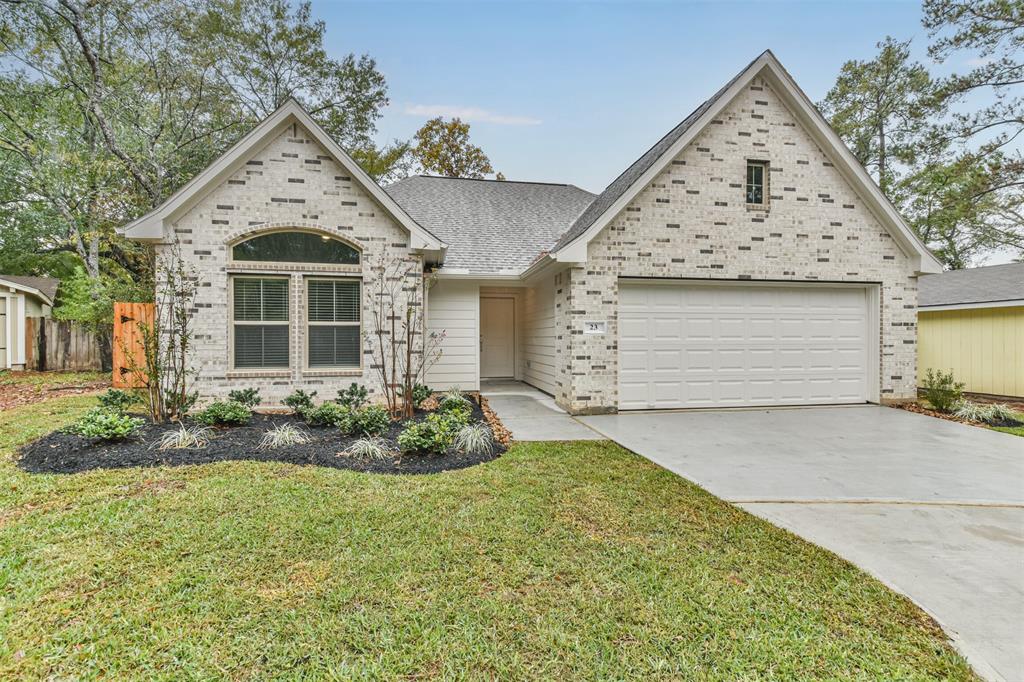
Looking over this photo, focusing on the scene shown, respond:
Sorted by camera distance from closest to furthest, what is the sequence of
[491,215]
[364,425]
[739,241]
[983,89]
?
1. [364,425]
2. [739,241]
3. [983,89]
4. [491,215]

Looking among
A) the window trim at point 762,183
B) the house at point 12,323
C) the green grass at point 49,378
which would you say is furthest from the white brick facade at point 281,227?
the house at point 12,323

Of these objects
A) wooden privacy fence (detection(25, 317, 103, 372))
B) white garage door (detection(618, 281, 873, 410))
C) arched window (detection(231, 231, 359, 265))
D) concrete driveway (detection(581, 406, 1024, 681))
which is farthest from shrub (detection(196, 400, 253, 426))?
wooden privacy fence (detection(25, 317, 103, 372))

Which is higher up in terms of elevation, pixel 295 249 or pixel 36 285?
pixel 36 285

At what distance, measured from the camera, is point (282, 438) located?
19.7 feet

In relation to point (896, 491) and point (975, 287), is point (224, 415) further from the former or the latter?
point (975, 287)

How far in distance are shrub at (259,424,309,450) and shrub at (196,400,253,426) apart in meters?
0.75

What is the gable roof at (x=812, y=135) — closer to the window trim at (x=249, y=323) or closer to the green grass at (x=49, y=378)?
the window trim at (x=249, y=323)

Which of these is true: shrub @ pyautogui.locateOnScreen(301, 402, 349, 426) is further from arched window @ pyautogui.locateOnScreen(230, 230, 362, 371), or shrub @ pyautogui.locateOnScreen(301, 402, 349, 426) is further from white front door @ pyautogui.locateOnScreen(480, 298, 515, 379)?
white front door @ pyautogui.locateOnScreen(480, 298, 515, 379)

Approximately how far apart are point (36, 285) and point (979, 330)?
30753 millimetres

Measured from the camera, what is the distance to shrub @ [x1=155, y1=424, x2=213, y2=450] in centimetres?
565

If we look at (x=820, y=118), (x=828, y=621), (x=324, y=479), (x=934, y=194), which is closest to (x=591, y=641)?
(x=828, y=621)

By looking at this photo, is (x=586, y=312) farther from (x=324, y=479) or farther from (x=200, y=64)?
(x=200, y=64)

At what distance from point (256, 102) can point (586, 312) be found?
18277 mm

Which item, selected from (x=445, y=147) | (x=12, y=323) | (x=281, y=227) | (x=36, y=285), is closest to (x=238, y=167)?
(x=281, y=227)
